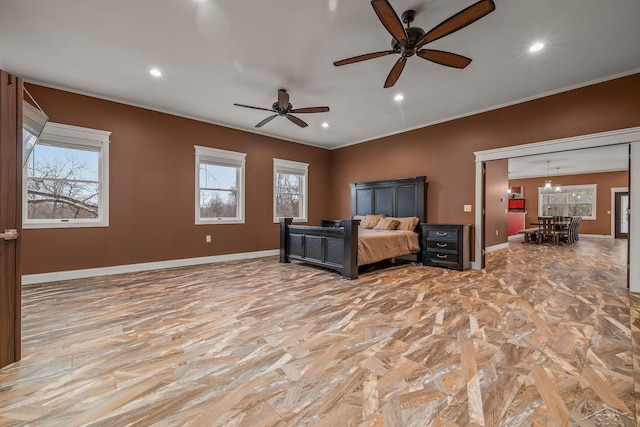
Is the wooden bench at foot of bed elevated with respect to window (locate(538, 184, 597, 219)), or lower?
lower

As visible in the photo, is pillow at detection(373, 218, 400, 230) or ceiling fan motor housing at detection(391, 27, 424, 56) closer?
ceiling fan motor housing at detection(391, 27, 424, 56)

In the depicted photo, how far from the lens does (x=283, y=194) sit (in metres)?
6.81

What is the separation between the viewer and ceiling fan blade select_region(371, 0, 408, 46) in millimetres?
1991

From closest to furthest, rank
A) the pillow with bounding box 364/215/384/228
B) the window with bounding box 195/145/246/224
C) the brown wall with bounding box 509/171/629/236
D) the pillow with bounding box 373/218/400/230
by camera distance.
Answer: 1. the window with bounding box 195/145/246/224
2. the pillow with bounding box 373/218/400/230
3. the pillow with bounding box 364/215/384/228
4. the brown wall with bounding box 509/171/629/236

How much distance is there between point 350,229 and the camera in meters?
4.20

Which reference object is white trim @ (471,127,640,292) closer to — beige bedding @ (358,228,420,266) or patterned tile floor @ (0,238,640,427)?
patterned tile floor @ (0,238,640,427)

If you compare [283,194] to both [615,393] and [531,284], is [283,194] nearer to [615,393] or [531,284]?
[531,284]

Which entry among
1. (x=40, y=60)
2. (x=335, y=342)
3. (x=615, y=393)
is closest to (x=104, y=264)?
(x=40, y=60)

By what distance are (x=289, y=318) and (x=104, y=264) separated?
3.63 meters

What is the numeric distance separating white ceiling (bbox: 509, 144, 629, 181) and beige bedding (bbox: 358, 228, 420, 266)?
14.5 feet

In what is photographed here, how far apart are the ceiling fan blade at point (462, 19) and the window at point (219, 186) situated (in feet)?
14.2

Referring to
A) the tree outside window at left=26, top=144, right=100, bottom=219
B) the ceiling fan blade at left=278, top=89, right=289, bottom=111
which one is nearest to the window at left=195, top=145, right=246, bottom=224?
the tree outside window at left=26, top=144, right=100, bottom=219

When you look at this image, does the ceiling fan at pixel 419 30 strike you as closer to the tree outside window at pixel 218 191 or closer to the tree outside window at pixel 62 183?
the tree outside window at pixel 218 191

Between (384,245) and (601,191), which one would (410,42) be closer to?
(384,245)
